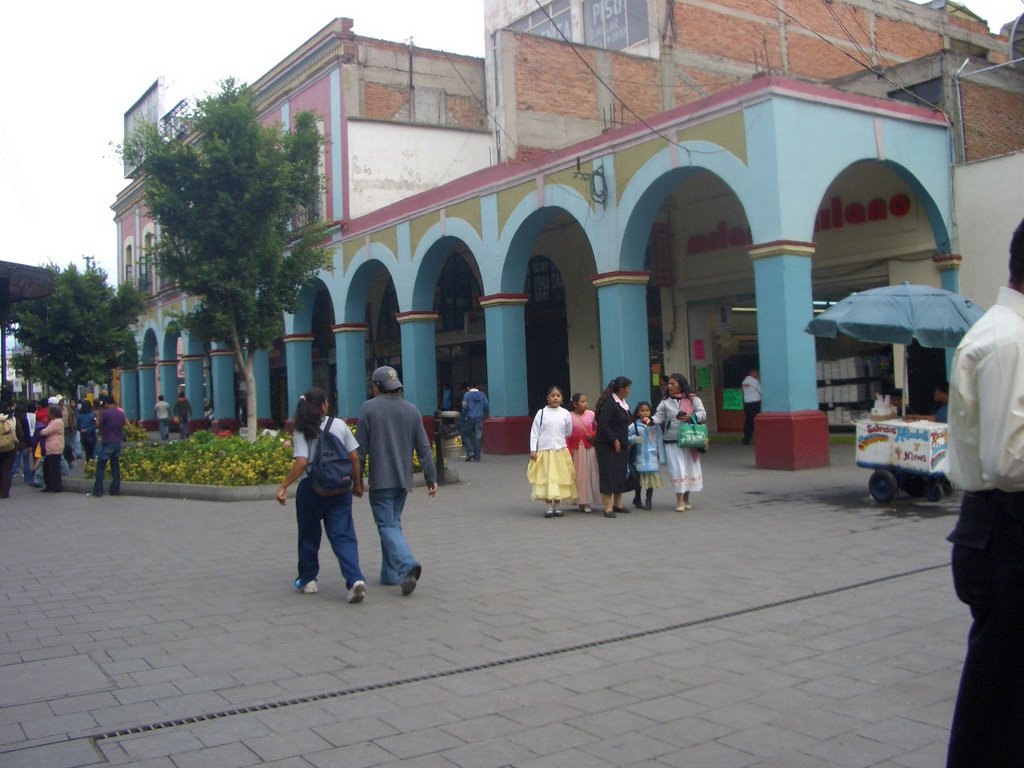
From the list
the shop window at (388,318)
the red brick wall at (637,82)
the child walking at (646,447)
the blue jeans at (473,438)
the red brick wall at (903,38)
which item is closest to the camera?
the child walking at (646,447)

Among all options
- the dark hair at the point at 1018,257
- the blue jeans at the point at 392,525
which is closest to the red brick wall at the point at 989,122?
the blue jeans at the point at 392,525

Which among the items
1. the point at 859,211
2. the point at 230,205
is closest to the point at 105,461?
the point at 230,205

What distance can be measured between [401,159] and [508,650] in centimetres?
2526

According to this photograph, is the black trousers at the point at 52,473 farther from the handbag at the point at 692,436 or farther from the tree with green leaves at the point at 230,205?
the handbag at the point at 692,436

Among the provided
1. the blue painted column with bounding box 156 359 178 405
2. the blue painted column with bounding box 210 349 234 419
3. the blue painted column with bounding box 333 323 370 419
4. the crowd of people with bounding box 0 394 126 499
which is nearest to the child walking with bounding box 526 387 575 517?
the crowd of people with bounding box 0 394 126 499

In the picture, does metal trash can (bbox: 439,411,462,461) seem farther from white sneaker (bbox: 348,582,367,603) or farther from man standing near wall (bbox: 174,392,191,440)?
man standing near wall (bbox: 174,392,191,440)

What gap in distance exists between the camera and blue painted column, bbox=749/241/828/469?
1514cm

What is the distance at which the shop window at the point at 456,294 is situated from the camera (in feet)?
92.5

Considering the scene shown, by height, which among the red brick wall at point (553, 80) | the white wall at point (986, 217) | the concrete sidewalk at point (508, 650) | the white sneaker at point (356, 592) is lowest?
the concrete sidewalk at point (508, 650)

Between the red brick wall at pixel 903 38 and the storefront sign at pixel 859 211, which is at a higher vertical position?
the red brick wall at pixel 903 38

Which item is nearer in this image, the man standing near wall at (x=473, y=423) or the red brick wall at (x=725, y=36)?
the man standing near wall at (x=473, y=423)

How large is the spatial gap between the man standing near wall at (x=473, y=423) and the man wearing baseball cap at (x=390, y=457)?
470 inches

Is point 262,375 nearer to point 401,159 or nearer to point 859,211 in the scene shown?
point 401,159

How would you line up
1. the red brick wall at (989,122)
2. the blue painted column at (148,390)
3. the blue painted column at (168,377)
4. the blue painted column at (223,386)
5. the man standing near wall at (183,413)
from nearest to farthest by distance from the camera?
the red brick wall at (989,122), the blue painted column at (223,386), the man standing near wall at (183,413), the blue painted column at (168,377), the blue painted column at (148,390)
